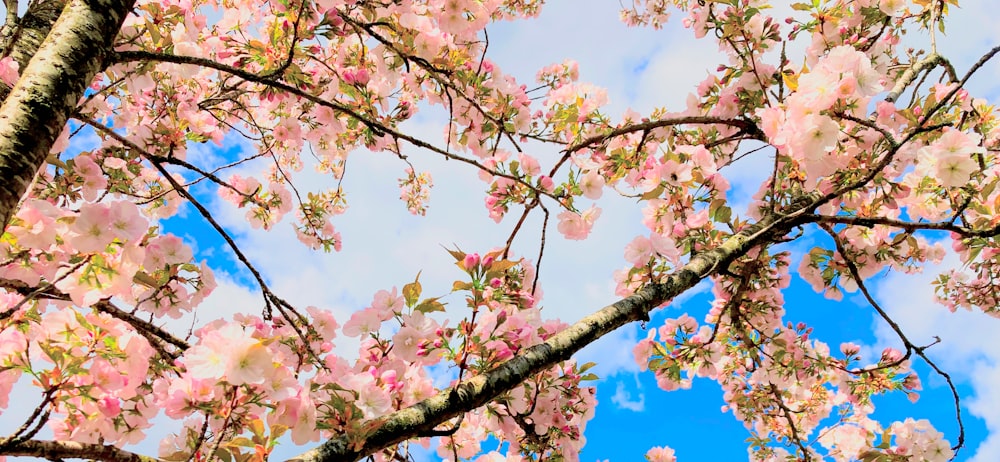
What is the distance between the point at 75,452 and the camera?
1049mm

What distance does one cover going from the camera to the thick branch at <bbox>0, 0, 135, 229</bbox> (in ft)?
3.30

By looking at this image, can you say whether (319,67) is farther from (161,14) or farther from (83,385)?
(83,385)

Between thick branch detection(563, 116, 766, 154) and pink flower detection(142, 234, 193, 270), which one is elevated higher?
thick branch detection(563, 116, 766, 154)

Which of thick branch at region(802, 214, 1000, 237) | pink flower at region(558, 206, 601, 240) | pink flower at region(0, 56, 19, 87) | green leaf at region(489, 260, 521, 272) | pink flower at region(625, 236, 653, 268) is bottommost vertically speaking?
green leaf at region(489, 260, 521, 272)

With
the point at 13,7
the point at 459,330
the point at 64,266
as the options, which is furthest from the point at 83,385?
the point at 13,7

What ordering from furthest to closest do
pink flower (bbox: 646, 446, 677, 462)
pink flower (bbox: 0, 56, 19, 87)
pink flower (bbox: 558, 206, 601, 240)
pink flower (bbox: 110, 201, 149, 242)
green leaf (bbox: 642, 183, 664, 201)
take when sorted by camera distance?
pink flower (bbox: 646, 446, 677, 462) < pink flower (bbox: 558, 206, 601, 240) < green leaf (bbox: 642, 183, 664, 201) < pink flower (bbox: 0, 56, 19, 87) < pink flower (bbox: 110, 201, 149, 242)

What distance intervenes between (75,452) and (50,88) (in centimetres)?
78

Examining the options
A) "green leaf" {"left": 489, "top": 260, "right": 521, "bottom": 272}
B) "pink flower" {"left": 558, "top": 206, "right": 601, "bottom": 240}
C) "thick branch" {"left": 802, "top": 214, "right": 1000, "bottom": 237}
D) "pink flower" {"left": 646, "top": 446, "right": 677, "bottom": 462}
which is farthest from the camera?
"pink flower" {"left": 646, "top": 446, "right": 677, "bottom": 462}

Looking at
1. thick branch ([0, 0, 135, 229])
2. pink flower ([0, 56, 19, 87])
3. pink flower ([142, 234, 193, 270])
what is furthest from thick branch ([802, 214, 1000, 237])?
pink flower ([0, 56, 19, 87])

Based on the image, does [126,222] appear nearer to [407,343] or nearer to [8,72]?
[407,343]

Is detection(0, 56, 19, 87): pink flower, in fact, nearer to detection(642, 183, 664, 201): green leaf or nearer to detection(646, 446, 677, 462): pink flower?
detection(642, 183, 664, 201): green leaf

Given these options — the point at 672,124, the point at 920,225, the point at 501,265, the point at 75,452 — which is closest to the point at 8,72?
the point at 75,452

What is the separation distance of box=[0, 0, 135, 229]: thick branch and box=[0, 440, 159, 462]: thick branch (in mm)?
449

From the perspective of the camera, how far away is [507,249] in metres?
2.13
